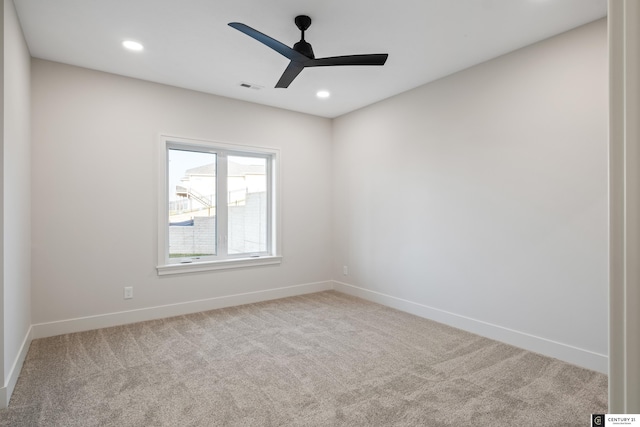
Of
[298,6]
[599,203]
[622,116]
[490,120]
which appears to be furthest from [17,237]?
[599,203]

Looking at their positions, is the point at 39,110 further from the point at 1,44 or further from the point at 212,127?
the point at 212,127

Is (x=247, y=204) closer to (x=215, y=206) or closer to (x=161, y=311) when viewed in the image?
(x=215, y=206)

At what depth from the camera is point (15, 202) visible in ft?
8.63

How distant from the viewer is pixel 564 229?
297cm

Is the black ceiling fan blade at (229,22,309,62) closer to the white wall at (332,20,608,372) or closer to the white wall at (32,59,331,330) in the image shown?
the white wall at (332,20,608,372)

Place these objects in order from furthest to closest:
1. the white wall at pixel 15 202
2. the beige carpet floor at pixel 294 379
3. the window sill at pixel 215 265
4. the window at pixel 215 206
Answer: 1. the window at pixel 215 206
2. the window sill at pixel 215 265
3. the white wall at pixel 15 202
4. the beige carpet floor at pixel 294 379

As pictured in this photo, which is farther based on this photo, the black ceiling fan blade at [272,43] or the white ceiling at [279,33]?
the white ceiling at [279,33]

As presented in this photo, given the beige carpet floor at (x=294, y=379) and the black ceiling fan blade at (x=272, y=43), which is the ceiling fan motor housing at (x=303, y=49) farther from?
the beige carpet floor at (x=294, y=379)

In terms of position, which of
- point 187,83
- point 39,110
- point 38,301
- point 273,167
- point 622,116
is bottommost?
point 38,301

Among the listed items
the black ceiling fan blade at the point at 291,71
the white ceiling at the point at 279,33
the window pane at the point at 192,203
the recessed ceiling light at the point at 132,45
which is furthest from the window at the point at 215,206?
the black ceiling fan blade at the point at 291,71

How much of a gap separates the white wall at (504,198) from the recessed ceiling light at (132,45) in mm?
2795

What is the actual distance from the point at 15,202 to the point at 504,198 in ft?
13.1

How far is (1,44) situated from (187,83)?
77.1 inches

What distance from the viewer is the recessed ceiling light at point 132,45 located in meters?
3.12
